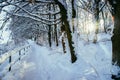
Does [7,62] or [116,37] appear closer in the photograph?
[116,37]

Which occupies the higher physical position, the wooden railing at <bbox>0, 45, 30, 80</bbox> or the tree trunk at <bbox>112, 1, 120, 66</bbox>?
the tree trunk at <bbox>112, 1, 120, 66</bbox>

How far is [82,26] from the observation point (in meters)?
76.9

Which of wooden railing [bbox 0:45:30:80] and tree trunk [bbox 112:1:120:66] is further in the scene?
wooden railing [bbox 0:45:30:80]

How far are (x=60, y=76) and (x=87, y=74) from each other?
4.33 feet

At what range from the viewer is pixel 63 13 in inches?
495

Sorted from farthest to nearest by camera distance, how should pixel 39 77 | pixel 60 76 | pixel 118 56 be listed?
1. pixel 39 77
2. pixel 60 76
3. pixel 118 56

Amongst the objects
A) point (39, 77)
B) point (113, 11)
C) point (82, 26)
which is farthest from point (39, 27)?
point (82, 26)

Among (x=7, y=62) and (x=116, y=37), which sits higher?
(x=116, y=37)

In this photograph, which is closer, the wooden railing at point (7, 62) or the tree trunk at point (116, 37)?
the tree trunk at point (116, 37)

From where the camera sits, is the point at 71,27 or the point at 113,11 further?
the point at 71,27

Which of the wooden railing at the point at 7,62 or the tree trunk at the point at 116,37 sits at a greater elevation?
the tree trunk at the point at 116,37

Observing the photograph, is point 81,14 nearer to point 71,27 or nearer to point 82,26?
point 82,26

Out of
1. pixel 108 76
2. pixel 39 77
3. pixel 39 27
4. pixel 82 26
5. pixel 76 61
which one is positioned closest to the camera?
pixel 108 76

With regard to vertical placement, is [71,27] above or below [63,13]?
below
